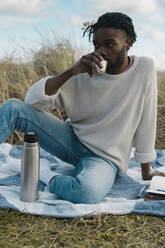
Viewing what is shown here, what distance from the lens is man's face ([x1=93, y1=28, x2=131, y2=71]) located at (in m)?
2.55

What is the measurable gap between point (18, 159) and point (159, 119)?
7.68 feet

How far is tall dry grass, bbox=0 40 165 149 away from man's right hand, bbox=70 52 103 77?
2099mm

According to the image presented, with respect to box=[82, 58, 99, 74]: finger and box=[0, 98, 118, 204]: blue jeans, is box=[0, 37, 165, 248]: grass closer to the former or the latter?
box=[0, 98, 118, 204]: blue jeans

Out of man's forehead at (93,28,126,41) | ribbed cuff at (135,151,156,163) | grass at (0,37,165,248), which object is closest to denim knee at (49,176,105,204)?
grass at (0,37,165,248)

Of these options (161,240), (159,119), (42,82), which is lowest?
(161,240)

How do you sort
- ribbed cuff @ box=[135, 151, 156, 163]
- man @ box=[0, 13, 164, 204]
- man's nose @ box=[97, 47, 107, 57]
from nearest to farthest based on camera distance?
1. man's nose @ box=[97, 47, 107, 57]
2. man @ box=[0, 13, 164, 204]
3. ribbed cuff @ box=[135, 151, 156, 163]

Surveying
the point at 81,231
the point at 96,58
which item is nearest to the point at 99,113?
the point at 96,58

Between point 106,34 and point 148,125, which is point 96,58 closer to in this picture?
point 106,34

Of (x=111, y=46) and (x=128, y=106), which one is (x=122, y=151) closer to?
(x=128, y=106)

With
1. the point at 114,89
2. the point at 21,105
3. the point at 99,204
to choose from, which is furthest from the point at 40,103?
the point at 99,204

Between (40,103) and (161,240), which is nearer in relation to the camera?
(161,240)

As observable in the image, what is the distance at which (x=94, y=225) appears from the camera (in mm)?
2318

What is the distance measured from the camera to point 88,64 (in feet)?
8.13

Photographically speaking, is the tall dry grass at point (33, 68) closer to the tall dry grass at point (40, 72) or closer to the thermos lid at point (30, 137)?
the tall dry grass at point (40, 72)
